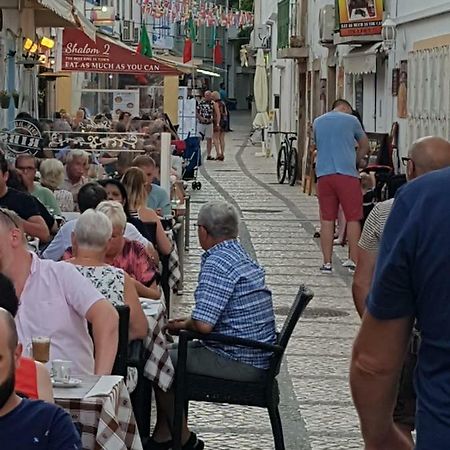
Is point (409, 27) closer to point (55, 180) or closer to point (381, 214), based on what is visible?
point (55, 180)

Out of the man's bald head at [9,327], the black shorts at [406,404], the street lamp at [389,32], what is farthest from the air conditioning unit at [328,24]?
the man's bald head at [9,327]

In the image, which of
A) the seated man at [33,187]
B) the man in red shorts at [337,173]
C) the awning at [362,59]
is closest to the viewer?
the seated man at [33,187]

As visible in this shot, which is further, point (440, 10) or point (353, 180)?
point (440, 10)

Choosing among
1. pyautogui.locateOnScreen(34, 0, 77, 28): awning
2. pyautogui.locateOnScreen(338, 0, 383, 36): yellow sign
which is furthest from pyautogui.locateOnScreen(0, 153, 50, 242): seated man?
pyautogui.locateOnScreen(338, 0, 383, 36): yellow sign

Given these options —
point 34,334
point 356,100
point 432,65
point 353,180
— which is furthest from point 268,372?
point 356,100

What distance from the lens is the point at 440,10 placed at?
14.9 meters

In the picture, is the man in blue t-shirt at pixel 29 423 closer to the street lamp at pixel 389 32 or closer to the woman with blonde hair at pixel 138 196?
the woman with blonde hair at pixel 138 196

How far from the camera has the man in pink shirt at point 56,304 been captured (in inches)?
209

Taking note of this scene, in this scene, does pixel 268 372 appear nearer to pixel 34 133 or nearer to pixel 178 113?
pixel 34 133

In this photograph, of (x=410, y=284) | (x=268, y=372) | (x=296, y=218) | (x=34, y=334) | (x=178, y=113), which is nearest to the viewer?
(x=410, y=284)

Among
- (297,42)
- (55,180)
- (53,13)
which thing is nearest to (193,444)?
(55,180)

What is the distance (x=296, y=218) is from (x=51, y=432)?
1574 centimetres

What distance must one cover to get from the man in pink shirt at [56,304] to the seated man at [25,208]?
13.0 feet

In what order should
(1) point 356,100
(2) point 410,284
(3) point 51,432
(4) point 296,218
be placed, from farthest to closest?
(1) point 356,100 < (4) point 296,218 < (3) point 51,432 < (2) point 410,284
